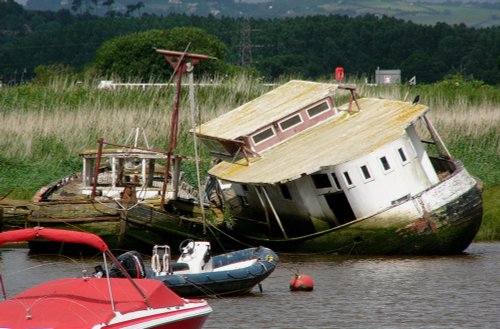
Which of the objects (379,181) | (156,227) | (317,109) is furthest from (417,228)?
(156,227)

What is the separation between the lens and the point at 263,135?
38.3 meters

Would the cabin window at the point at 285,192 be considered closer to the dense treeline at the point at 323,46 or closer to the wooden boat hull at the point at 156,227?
the wooden boat hull at the point at 156,227

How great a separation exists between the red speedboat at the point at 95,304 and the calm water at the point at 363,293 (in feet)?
12.9

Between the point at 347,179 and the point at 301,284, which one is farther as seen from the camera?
the point at 347,179

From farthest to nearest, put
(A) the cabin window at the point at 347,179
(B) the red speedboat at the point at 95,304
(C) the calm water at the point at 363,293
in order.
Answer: (A) the cabin window at the point at 347,179 → (C) the calm water at the point at 363,293 → (B) the red speedboat at the point at 95,304

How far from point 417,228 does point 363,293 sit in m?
5.50

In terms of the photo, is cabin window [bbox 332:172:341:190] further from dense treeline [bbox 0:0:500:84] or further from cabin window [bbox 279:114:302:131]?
dense treeline [bbox 0:0:500:84]

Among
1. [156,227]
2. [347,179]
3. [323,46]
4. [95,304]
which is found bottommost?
[323,46]

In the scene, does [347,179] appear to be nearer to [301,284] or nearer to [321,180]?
[321,180]

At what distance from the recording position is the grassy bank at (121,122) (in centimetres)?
4412

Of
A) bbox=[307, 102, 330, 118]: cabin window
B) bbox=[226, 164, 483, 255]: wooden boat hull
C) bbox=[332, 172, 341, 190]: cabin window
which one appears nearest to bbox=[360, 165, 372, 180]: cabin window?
bbox=[332, 172, 341, 190]: cabin window

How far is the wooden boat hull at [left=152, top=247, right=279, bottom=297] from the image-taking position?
2825 cm

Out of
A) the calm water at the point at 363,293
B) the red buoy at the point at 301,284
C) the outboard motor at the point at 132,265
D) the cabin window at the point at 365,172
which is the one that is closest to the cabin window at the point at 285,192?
the calm water at the point at 363,293

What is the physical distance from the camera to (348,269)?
33375mm
